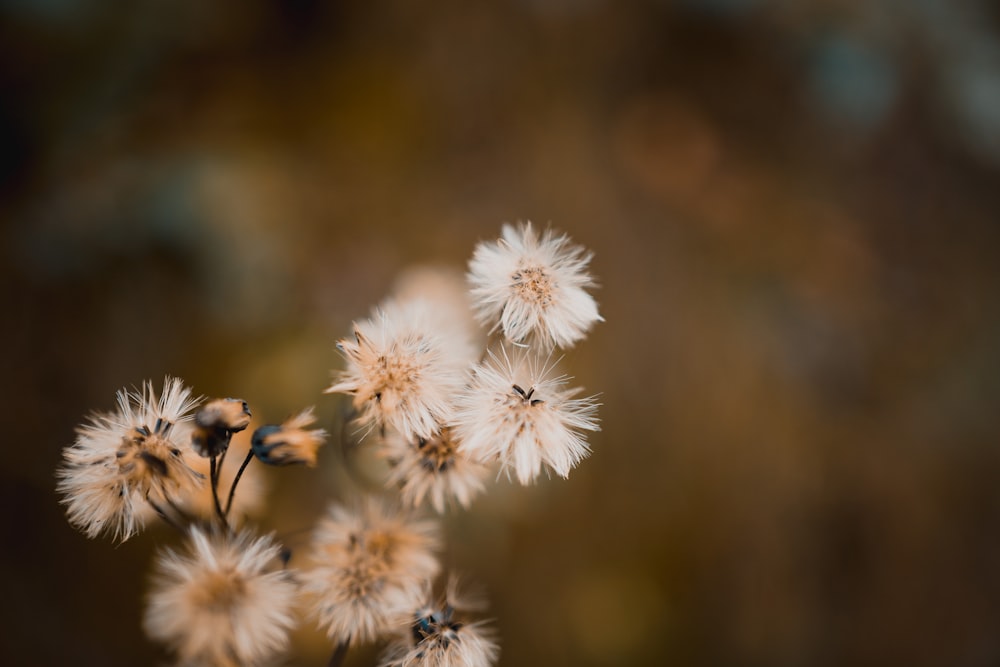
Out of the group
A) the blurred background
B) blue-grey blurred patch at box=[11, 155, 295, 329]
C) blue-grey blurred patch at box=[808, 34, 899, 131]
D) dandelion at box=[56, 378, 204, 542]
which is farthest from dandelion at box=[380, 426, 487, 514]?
blue-grey blurred patch at box=[808, 34, 899, 131]

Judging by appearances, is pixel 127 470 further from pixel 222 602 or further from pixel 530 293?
pixel 530 293

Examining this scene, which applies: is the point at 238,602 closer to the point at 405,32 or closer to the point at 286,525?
the point at 286,525

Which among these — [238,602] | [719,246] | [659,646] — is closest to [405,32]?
[719,246]

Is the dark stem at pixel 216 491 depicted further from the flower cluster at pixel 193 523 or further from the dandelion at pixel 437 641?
the dandelion at pixel 437 641

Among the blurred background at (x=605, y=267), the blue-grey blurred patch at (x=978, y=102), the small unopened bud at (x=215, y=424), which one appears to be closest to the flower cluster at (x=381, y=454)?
the small unopened bud at (x=215, y=424)

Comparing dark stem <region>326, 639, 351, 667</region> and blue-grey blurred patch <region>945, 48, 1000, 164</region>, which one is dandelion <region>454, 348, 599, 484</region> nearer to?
dark stem <region>326, 639, 351, 667</region>

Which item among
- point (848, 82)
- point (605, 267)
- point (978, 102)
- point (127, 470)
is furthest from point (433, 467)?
point (978, 102)

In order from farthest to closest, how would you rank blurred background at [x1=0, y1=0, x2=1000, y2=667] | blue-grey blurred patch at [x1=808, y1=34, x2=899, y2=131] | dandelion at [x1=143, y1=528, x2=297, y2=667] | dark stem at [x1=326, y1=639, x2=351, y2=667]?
blue-grey blurred patch at [x1=808, y1=34, x2=899, y2=131] < blurred background at [x1=0, y1=0, x2=1000, y2=667] < dark stem at [x1=326, y1=639, x2=351, y2=667] < dandelion at [x1=143, y1=528, x2=297, y2=667]
